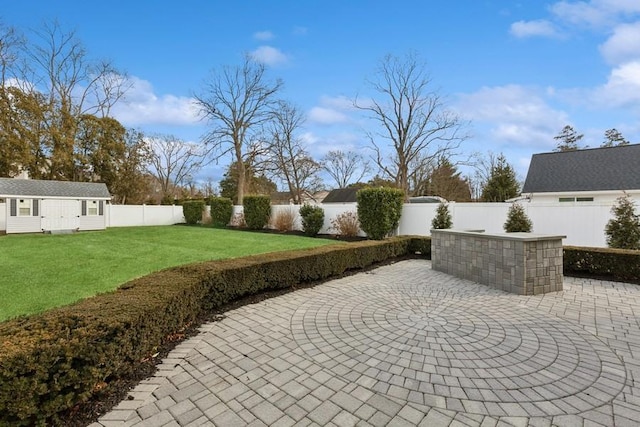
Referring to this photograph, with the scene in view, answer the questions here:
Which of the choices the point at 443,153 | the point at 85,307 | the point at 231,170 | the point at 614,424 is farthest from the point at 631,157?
the point at 231,170

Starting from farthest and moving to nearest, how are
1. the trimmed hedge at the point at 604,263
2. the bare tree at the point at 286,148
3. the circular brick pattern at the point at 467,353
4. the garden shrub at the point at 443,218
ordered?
the bare tree at the point at 286,148 → the garden shrub at the point at 443,218 → the trimmed hedge at the point at 604,263 → the circular brick pattern at the point at 467,353

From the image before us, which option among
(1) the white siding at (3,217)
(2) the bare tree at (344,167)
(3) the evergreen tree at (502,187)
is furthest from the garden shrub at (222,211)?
(2) the bare tree at (344,167)

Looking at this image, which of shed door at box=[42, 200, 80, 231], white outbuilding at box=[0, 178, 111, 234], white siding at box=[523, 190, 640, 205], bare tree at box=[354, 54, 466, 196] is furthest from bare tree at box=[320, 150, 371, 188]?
shed door at box=[42, 200, 80, 231]

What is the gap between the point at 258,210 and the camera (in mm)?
16656

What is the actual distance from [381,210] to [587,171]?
38.4 feet

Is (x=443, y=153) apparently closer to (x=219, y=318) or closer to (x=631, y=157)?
(x=631, y=157)

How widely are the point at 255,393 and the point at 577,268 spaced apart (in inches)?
300

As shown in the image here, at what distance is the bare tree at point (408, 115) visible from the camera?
58.2 feet

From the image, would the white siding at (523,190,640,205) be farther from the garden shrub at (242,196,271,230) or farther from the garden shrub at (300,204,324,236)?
the garden shrub at (242,196,271,230)

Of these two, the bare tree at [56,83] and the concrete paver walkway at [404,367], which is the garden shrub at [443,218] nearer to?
the concrete paver walkway at [404,367]

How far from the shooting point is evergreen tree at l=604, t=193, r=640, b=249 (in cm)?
754

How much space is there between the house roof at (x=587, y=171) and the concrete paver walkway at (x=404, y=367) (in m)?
13.0

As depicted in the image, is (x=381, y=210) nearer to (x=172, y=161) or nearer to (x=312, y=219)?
(x=312, y=219)

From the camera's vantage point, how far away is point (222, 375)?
2.65 metres
